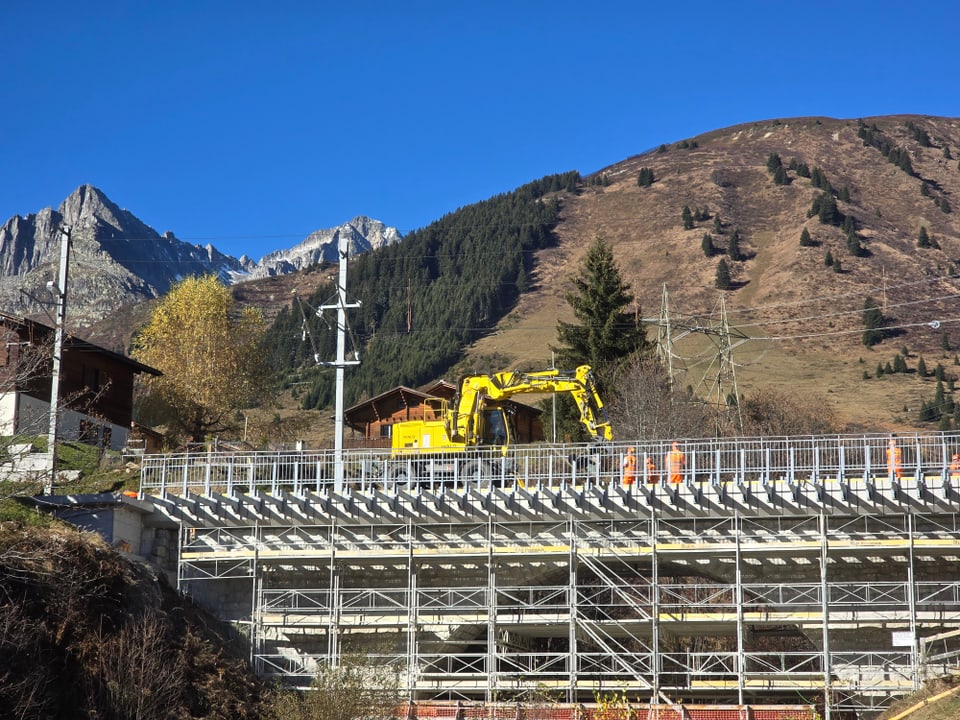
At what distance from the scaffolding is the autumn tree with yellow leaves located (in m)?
28.3

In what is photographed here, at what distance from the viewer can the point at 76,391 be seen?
51531 millimetres

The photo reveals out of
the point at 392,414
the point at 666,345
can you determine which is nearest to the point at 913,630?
the point at 666,345

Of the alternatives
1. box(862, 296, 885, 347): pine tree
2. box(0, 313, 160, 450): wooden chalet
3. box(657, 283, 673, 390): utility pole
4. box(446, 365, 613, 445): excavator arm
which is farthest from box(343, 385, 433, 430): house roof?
box(862, 296, 885, 347): pine tree

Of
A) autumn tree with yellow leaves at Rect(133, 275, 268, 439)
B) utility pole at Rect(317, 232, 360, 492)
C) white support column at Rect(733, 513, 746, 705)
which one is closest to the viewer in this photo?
white support column at Rect(733, 513, 746, 705)

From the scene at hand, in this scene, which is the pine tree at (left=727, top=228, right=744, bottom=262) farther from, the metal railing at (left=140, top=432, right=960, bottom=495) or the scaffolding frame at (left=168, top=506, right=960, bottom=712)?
the scaffolding frame at (left=168, top=506, right=960, bottom=712)

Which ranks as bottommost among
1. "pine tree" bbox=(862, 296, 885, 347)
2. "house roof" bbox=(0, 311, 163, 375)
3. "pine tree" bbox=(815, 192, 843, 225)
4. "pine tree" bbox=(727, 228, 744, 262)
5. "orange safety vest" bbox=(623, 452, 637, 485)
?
"orange safety vest" bbox=(623, 452, 637, 485)

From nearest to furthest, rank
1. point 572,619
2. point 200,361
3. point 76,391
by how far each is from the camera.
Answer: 1. point 572,619
2. point 76,391
3. point 200,361

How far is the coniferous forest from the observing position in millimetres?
124812

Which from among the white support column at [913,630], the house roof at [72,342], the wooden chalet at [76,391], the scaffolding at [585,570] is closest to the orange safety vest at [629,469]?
the scaffolding at [585,570]

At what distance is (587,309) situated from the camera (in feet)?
211

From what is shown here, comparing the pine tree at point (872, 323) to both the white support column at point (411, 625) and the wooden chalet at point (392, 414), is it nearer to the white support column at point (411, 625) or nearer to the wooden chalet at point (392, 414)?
the wooden chalet at point (392, 414)

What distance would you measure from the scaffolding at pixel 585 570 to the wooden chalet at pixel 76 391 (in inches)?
427

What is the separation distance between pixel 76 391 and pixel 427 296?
9531cm

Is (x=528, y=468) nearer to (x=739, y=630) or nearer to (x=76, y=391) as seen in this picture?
(x=739, y=630)
